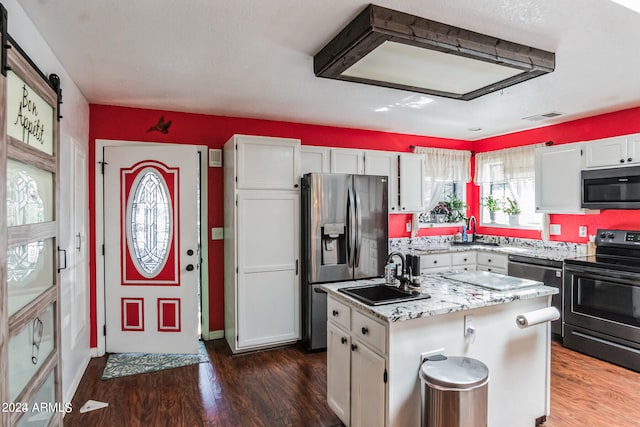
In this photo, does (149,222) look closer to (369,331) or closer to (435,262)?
(369,331)

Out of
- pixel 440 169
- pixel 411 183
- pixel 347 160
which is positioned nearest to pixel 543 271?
pixel 411 183

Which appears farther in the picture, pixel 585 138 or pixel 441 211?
pixel 441 211

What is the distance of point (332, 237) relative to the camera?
383 cm

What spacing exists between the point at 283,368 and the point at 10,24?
10.0 ft

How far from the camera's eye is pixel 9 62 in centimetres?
157

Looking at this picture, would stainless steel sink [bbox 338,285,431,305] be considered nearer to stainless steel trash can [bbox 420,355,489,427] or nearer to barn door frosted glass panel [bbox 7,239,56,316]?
stainless steel trash can [bbox 420,355,489,427]

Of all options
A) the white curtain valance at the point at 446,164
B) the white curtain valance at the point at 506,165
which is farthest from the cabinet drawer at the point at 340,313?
the white curtain valance at the point at 506,165

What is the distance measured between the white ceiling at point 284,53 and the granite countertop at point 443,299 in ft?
5.14

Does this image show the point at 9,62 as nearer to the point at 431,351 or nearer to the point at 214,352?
the point at 431,351

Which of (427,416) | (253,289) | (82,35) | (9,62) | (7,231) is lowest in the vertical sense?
(427,416)

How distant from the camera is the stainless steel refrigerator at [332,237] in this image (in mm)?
3770

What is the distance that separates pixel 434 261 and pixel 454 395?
3.01 meters

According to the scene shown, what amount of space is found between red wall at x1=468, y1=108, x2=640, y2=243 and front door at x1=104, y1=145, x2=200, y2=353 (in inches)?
164

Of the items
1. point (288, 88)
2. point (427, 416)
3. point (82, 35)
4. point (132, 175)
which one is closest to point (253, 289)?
point (132, 175)
